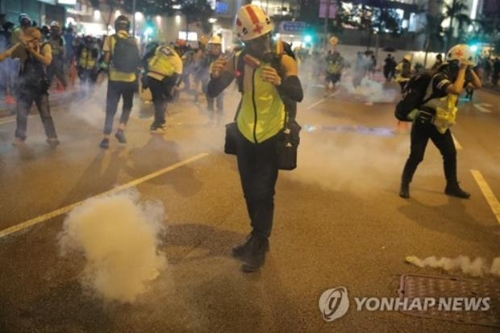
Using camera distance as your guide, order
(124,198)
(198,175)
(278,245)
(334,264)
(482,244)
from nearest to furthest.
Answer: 1. (334,264)
2. (278,245)
3. (482,244)
4. (124,198)
5. (198,175)

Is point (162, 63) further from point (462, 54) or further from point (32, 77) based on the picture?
point (462, 54)

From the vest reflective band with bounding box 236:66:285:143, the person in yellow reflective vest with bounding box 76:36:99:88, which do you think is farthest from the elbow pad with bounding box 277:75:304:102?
the person in yellow reflective vest with bounding box 76:36:99:88

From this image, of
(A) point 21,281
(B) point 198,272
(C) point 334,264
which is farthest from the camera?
(C) point 334,264

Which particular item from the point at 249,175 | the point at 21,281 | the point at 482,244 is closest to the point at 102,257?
the point at 21,281

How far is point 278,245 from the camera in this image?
480 cm

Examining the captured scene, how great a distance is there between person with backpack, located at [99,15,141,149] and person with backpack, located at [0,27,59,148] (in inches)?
33.2

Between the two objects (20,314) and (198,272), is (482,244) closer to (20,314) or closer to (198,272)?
(198,272)

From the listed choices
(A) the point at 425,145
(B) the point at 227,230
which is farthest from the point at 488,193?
(B) the point at 227,230

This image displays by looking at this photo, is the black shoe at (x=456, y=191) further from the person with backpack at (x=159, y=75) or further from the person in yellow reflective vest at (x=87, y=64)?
the person in yellow reflective vest at (x=87, y=64)

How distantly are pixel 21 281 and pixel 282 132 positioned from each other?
2.11m

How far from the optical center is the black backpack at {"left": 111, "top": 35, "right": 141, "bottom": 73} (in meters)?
8.34

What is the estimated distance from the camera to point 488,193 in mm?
7176

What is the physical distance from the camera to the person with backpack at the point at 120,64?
8.37 meters

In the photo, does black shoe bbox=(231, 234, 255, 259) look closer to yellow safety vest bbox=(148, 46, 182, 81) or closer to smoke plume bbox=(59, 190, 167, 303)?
smoke plume bbox=(59, 190, 167, 303)
